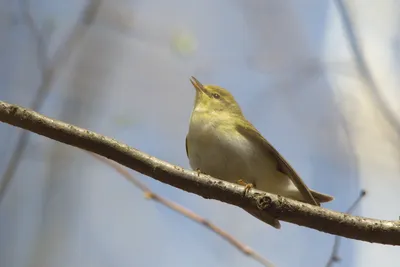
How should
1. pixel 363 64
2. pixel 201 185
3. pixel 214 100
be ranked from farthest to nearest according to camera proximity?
pixel 214 100
pixel 363 64
pixel 201 185

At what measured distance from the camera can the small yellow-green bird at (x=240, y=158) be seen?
5.99ft

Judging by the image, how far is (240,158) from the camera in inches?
72.1

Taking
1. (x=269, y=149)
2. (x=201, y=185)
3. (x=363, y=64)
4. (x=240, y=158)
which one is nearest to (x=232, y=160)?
(x=240, y=158)

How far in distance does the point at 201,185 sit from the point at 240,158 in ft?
1.60

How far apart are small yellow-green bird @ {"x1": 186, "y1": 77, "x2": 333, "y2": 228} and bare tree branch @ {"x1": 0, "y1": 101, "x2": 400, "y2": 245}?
40 centimetres

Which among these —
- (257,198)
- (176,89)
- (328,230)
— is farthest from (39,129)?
(176,89)

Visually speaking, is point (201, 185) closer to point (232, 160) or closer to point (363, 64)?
point (232, 160)

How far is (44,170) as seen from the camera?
2.77 m

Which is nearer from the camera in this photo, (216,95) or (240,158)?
(240,158)

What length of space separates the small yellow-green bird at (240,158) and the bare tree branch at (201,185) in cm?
40

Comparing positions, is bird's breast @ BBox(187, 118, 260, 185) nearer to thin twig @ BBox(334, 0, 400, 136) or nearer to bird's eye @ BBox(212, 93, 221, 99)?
bird's eye @ BBox(212, 93, 221, 99)

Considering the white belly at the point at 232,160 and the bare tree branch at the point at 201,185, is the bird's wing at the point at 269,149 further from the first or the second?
the bare tree branch at the point at 201,185

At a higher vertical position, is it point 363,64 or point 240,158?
point 363,64

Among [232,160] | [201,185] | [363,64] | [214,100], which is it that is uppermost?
[363,64]
